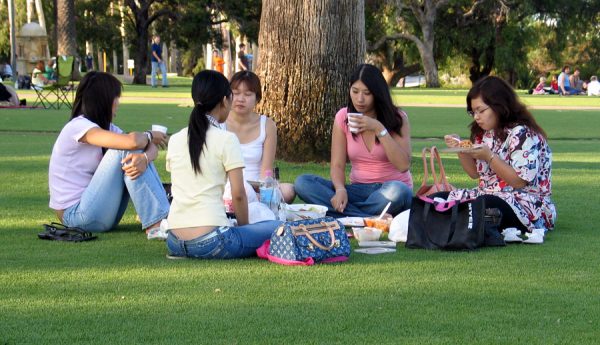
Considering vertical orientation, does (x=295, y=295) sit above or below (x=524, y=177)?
below

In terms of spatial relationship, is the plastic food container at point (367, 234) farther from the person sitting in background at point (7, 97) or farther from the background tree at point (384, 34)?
the background tree at point (384, 34)

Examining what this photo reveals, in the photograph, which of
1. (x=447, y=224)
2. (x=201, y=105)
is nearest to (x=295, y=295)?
(x=201, y=105)

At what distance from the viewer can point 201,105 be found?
6281 mm

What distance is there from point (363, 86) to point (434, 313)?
3.06 meters

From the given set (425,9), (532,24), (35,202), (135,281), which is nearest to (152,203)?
(135,281)

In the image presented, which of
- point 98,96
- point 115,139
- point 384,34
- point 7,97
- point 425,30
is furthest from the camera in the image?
point 384,34

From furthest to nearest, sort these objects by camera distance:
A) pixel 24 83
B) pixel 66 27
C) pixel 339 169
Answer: pixel 66 27 → pixel 24 83 → pixel 339 169

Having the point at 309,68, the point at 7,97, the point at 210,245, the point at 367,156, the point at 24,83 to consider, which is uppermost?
the point at 309,68

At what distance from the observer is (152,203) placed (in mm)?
7363

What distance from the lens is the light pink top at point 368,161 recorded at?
816 centimetres

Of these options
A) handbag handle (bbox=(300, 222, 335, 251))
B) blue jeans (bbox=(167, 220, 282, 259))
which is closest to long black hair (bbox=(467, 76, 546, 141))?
handbag handle (bbox=(300, 222, 335, 251))

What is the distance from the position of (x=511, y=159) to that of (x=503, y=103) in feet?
1.35

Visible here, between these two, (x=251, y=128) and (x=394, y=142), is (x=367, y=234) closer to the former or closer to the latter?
(x=394, y=142)

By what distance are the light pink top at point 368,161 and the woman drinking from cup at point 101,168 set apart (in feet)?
5.15
